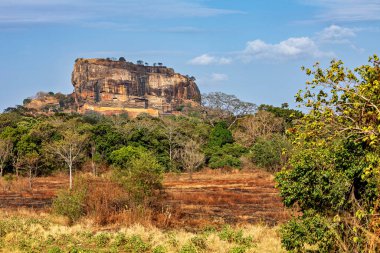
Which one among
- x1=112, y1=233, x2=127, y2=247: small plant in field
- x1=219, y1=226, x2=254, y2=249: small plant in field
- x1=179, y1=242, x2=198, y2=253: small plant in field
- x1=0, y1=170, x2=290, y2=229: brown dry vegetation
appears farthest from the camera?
x1=0, y1=170, x2=290, y2=229: brown dry vegetation

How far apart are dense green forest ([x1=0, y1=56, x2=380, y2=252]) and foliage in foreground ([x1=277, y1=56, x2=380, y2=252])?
2 centimetres

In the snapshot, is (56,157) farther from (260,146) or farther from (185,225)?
(185,225)

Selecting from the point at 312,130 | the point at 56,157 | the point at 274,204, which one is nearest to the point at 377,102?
the point at 312,130

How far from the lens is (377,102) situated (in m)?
8.18

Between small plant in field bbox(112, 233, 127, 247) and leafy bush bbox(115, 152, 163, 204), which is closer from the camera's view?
small plant in field bbox(112, 233, 127, 247)

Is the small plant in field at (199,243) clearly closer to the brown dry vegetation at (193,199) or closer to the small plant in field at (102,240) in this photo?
the small plant in field at (102,240)

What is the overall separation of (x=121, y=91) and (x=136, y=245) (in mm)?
117944

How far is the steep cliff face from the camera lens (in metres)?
127

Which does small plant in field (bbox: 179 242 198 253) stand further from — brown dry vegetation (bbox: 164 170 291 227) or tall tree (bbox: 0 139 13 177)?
tall tree (bbox: 0 139 13 177)

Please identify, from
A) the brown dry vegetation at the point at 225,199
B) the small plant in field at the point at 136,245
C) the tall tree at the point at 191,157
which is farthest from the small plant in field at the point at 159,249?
the tall tree at the point at 191,157

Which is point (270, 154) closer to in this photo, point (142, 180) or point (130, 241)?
point (142, 180)

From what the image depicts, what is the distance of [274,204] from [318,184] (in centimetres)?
1826

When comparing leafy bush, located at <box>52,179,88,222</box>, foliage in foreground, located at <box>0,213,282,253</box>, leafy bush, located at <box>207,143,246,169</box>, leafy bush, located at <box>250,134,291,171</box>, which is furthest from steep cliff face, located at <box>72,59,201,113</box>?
foliage in foreground, located at <box>0,213,282,253</box>

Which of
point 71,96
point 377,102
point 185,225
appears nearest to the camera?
point 377,102
